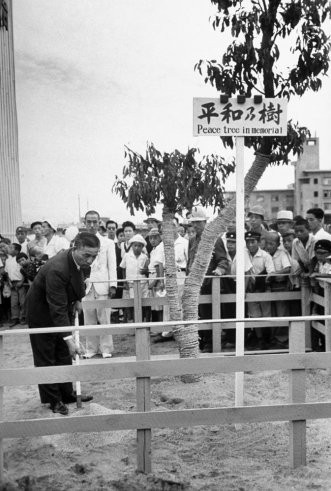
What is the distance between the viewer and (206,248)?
5305mm

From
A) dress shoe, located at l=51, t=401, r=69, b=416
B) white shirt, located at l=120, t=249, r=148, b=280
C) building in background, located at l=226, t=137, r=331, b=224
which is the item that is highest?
building in background, located at l=226, t=137, r=331, b=224

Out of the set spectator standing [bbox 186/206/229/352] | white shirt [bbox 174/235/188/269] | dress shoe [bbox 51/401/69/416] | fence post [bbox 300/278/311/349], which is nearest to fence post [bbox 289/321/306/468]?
dress shoe [bbox 51/401/69/416]

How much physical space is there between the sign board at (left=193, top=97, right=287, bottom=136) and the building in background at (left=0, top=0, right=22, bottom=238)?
1033 cm

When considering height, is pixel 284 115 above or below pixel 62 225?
above

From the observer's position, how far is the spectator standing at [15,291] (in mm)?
9203

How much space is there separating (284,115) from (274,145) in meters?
0.99

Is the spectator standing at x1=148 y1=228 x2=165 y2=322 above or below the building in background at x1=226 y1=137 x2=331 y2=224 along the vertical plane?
below

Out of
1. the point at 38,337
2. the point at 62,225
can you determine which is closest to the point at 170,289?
the point at 38,337

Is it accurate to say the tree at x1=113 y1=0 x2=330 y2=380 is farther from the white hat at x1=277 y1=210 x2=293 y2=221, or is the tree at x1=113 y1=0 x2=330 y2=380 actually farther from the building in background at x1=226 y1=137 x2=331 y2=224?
the building in background at x1=226 y1=137 x2=331 y2=224

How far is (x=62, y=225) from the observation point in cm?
1242

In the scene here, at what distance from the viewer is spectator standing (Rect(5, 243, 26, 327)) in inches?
362

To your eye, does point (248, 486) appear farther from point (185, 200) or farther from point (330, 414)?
point (185, 200)

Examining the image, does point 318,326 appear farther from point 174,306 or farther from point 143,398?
point 143,398

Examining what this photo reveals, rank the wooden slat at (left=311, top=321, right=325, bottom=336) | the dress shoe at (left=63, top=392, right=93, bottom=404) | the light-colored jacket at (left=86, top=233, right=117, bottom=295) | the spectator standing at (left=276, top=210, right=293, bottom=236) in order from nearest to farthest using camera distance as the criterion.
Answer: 1. the dress shoe at (left=63, top=392, right=93, bottom=404)
2. the wooden slat at (left=311, top=321, right=325, bottom=336)
3. the light-colored jacket at (left=86, top=233, right=117, bottom=295)
4. the spectator standing at (left=276, top=210, right=293, bottom=236)
